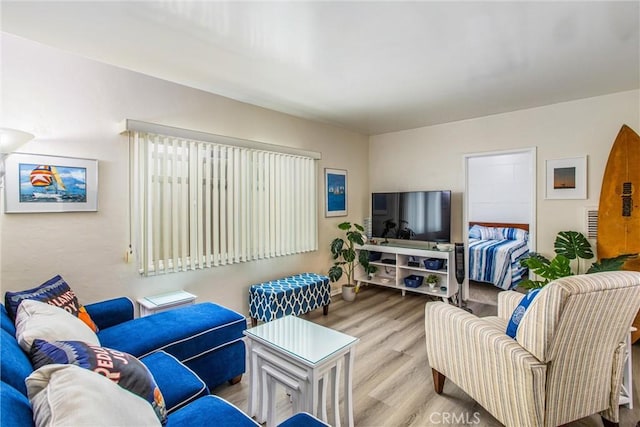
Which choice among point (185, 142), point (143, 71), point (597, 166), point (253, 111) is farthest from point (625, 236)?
point (143, 71)

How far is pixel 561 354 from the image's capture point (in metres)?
1.56

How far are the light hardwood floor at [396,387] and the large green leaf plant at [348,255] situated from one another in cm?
83

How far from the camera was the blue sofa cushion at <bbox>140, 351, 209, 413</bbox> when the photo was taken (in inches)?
59.0

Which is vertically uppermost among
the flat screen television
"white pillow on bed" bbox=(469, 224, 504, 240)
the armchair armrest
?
the flat screen television

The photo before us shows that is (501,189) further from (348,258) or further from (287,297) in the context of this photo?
(287,297)

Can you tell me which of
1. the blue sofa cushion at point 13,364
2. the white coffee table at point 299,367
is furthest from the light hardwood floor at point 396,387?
the blue sofa cushion at point 13,364

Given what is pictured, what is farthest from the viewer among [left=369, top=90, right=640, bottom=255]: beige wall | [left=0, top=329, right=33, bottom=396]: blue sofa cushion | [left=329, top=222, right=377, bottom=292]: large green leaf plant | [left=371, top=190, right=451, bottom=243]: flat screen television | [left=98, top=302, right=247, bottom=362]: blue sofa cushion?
[left=329, top=222, right=377, bottom=292]: large green leaf plant

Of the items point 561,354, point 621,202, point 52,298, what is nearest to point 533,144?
point 621,202

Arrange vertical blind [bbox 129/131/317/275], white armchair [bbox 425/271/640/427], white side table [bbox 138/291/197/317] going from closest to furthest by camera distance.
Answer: white armchair [bbox 425/271/640/427]
white side table [bbox 138/291/197/317]
vertical blind [bbox 129/131/317/275]

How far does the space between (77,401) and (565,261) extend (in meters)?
3.66

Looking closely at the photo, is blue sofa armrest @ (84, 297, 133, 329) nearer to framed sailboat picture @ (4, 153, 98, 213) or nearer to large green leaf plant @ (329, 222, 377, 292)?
framed sailboat picture @ (4, 153, 98, 213)

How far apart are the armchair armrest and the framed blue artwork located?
2632 mm

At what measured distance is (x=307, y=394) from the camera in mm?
1634

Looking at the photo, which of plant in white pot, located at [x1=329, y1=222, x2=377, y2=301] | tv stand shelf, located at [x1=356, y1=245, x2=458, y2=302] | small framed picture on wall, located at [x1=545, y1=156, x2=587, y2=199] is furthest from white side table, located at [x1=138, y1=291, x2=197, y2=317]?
small framed picture on wall, located at [x1=545, y1=156, x2=587, y2=199]
